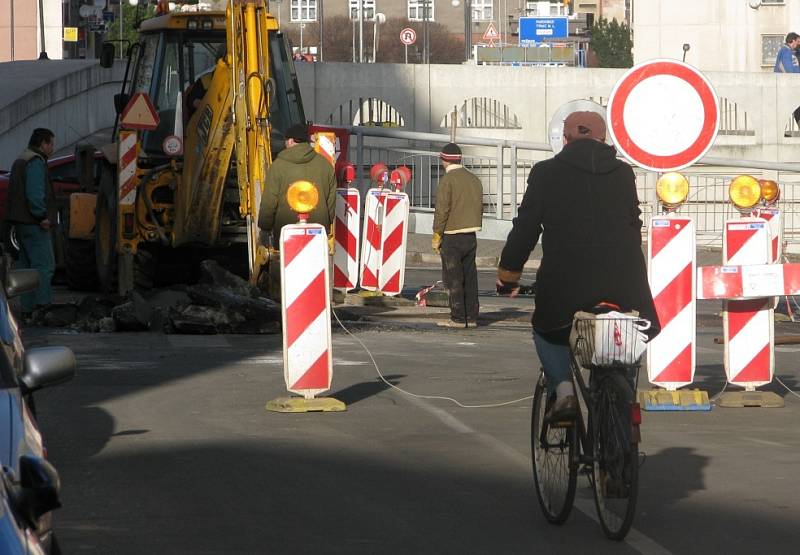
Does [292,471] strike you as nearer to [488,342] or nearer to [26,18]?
[488,342]

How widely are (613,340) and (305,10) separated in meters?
127

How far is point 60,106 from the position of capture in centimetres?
4097

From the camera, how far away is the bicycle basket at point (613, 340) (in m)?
7.89

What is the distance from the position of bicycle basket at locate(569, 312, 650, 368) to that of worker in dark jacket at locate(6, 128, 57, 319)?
10803 millimetres

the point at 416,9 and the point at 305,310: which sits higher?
the point at 416,9

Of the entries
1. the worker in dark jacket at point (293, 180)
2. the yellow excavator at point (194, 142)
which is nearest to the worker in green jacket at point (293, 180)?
the worker in dark jacket at point (293, 180)

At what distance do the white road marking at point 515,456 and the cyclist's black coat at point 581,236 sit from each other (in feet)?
3.03

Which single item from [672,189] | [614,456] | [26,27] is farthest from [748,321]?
[26,27]

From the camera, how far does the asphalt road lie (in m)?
8.00

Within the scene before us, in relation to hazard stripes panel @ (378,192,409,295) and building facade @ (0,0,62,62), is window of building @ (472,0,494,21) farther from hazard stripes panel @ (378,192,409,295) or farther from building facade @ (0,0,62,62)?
hazard stripes panel @ (378,192,409,295)

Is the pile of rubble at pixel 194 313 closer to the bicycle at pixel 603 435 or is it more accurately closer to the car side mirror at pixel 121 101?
the car side mirror at pixel 121 101

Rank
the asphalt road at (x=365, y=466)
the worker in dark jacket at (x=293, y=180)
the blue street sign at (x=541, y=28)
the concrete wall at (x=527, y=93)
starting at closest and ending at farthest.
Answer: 1. the asphalt road at (x=365, y=466)
2. the worker in dark jacket at (x=293, y=180)
3. the concrete wall at (x=527, y=93)
4. the blue street sign at (x=541, y=28)

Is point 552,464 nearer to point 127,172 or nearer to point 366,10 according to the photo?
point 127,172

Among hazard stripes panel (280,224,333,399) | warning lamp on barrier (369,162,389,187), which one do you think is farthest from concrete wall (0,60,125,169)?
hazard stripes panel (280,224,333,399)
